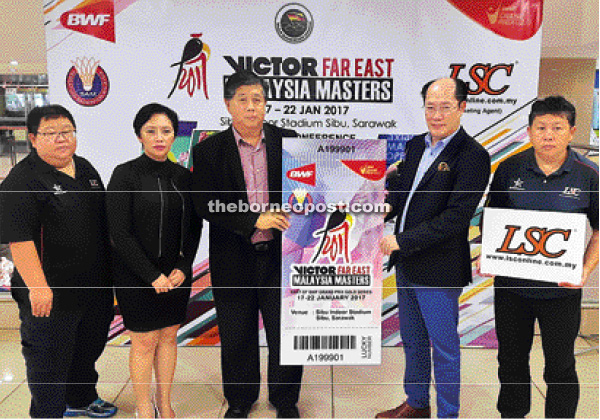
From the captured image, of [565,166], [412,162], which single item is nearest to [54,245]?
[412,162]

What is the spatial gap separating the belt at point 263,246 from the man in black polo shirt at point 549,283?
553 millimetres

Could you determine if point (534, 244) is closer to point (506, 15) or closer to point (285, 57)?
point (506, 15)

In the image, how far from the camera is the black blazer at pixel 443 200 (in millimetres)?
1217

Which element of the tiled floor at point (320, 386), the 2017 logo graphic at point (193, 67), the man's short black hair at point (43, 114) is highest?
the 2017 logo graphic at point (193, 67)

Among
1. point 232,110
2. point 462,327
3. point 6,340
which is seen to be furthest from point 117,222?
point 462,327

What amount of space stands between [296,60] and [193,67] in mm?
254

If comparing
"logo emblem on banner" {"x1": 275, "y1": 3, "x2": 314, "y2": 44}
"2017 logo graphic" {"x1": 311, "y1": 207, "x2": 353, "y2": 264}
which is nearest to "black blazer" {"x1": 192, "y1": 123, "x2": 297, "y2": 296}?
"2017 logo graphic" {"x1": 311, "y1": 207, "x2": 353, "y2": 264}

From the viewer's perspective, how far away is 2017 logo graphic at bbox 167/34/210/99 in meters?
1.21

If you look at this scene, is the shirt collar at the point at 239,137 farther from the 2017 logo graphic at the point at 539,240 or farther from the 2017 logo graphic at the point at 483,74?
the 2017 logo graphic at the point at 539,240

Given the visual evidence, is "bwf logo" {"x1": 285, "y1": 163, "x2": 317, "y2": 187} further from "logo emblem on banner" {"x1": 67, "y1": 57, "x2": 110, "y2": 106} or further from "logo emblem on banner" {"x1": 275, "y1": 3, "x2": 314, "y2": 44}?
"logo emblem on banner" {"x1": 67, "y1": 57, "x2": 110, "y2": 106}

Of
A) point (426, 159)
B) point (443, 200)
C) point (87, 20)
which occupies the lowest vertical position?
point (443, 200)

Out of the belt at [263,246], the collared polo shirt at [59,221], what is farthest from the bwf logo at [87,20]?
the belt at [263,246]

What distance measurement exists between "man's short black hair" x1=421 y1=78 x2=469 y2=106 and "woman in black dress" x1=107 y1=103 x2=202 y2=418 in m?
0.62

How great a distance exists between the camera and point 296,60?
123 centimetres
